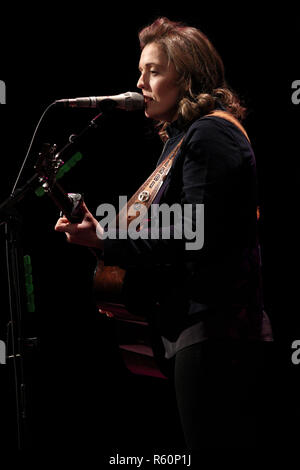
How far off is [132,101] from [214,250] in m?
0.60

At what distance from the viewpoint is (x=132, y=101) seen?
1.69m

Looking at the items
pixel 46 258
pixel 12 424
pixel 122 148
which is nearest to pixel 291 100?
pixel 122 148

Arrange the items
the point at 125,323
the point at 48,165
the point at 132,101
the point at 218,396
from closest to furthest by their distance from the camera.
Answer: the point at 218,396, the point at 48,165, the point at 132,101, the point at 125,323

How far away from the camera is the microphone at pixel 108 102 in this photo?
1634 millimetres

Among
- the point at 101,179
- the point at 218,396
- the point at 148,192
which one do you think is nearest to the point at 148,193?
the point at 148,192

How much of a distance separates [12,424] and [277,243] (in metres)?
1.71

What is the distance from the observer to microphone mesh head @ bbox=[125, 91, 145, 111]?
1.68m

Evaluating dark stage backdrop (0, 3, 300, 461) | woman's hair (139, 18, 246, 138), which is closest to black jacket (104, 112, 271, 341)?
woman's hair (139, 18, 246, 138)

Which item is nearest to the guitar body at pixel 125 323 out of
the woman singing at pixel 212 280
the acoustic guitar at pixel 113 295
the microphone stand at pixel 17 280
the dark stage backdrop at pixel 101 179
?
the acoustic guitar at pixel 113 295

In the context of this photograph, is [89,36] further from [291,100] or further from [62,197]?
[62,197]

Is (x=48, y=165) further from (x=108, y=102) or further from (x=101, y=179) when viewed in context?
(x=101, y=179)

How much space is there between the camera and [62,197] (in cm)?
163

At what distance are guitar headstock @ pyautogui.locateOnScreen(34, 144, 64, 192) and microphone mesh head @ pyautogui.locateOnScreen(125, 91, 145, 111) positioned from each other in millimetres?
296

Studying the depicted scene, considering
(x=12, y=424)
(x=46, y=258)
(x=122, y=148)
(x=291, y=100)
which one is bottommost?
(x=12, y=424)
